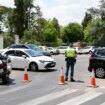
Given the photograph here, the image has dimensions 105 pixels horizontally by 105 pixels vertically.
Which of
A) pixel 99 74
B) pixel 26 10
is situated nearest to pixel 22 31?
Answer: pixel 26 10

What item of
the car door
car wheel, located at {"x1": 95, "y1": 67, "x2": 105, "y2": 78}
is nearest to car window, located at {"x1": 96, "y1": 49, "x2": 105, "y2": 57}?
car wheel, located at {"x1": 95, "y1": 67, "x2": 105, "y2": 78}

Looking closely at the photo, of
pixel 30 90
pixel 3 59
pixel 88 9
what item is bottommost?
pixel 30 90

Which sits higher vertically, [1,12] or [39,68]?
[1,12]

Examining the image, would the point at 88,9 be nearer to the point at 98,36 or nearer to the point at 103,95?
the point at 98,36

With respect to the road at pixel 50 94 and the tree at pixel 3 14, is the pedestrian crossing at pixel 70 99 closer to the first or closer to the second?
the road at pixel 50 94

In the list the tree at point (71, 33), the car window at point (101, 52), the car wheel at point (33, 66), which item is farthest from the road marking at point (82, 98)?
the tree at point (71, 33)

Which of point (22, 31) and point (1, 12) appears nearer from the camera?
point (22, 31)

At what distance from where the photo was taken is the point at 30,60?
77.4 feet

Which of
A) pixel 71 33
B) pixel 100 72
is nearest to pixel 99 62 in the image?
pixel 100 72

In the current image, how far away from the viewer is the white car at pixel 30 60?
2327 centimetres

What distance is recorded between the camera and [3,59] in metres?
16.6

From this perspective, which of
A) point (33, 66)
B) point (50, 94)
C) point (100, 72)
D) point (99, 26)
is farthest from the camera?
point (99, 26)

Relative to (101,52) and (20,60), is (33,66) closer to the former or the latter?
(20,60)

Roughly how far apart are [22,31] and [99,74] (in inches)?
2383
